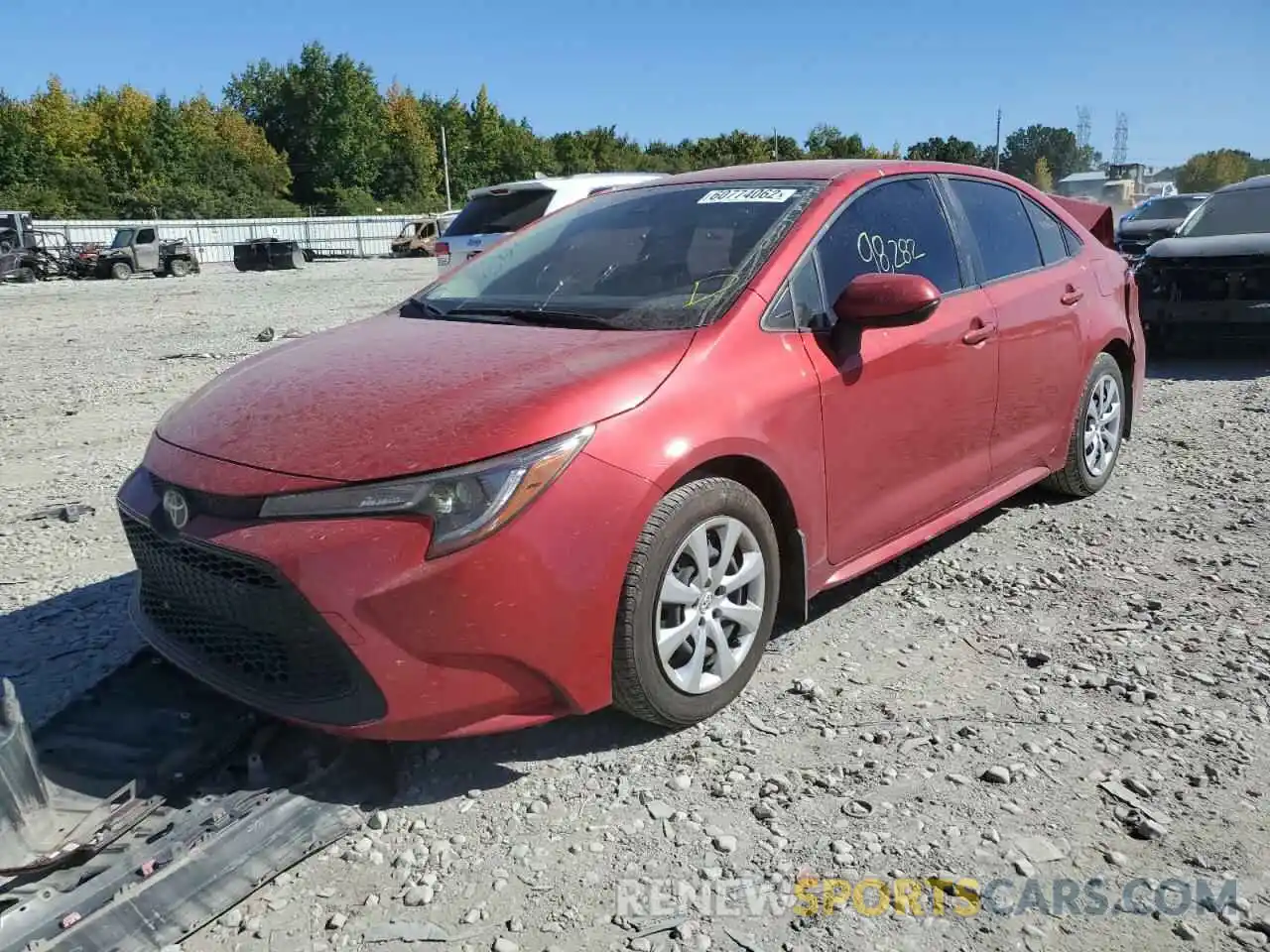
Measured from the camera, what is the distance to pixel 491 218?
455 inches

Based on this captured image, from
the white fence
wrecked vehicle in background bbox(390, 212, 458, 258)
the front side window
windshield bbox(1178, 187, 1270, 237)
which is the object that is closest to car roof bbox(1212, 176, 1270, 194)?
windshield bbox(1178, 187, 1270, 237)

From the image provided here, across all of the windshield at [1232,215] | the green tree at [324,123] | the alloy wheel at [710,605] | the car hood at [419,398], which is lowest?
the alloy wheel at [710,605]

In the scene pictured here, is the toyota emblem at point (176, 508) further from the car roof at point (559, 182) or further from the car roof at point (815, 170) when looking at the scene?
the car roof at point (559, 182)

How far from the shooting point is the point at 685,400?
2.81 meters

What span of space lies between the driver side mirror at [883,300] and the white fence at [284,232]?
159 feet

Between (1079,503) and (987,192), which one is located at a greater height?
(987,192)

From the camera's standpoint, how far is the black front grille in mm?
2461

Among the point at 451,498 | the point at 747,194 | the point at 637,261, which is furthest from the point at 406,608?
the point at 747,194

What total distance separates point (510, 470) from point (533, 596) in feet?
1.07

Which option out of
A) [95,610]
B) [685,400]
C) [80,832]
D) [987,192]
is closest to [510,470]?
[685,400]

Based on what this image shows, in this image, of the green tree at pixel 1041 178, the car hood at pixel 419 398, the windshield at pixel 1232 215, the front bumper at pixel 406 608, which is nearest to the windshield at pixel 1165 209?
the windshield at pixel 1232 215

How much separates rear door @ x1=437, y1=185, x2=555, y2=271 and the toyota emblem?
871cm

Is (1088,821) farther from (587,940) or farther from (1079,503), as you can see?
(1079,503)

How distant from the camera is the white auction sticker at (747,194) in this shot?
11.8 ft
